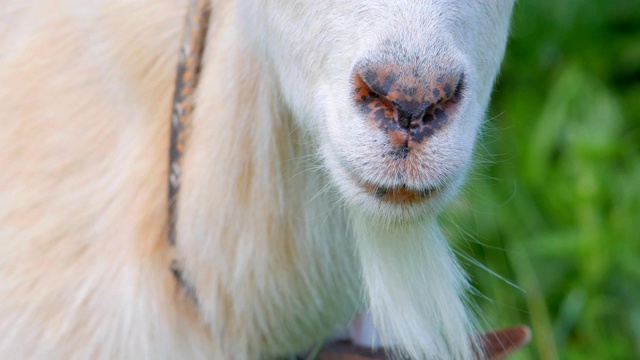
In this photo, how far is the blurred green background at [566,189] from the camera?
3627 mm

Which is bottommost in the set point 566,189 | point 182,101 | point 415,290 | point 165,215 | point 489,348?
point 566,189

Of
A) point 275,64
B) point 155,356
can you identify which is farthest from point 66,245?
point 275,64

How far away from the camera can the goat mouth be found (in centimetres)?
162

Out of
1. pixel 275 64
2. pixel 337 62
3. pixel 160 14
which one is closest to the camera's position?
pixel 337 62

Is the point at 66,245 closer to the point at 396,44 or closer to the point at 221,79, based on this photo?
the point at 221,79

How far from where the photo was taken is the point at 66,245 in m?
2.01

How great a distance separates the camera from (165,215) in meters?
2.03

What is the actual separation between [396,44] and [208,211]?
652 mm

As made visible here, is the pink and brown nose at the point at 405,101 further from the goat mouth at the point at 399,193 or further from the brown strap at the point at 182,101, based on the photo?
the brown strap at the point at 182,101

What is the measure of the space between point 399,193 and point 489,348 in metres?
0.70

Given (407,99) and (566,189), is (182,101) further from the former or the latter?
(566,189)

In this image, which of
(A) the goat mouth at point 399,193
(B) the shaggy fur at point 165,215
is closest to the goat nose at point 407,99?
(A) the goat mouth at point 399,193

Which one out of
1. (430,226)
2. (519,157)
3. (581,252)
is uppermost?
(430,226)

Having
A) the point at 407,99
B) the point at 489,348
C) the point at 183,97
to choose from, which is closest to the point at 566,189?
the point at 489,348
